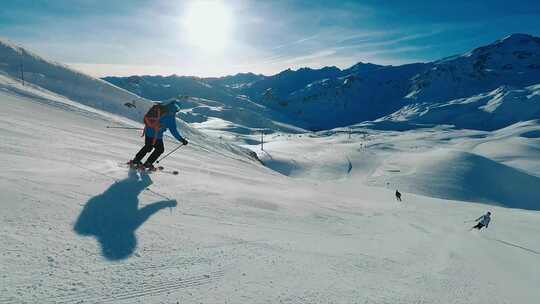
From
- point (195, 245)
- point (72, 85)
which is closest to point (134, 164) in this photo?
point (195, 245)

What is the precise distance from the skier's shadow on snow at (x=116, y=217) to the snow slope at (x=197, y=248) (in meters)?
0.02

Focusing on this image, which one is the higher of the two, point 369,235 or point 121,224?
point 121,224

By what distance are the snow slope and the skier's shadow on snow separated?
18 mm

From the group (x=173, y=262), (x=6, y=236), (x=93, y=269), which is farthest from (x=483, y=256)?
(x=6, y=236)

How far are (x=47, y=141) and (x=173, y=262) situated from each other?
7.51 metres

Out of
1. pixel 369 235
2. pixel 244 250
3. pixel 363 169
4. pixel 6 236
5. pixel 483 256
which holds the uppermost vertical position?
pixel 6 236

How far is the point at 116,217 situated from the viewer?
18.6 feet

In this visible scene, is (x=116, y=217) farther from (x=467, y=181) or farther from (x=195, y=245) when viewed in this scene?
(x=467, y=181)

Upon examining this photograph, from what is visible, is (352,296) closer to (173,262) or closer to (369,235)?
(173,262)

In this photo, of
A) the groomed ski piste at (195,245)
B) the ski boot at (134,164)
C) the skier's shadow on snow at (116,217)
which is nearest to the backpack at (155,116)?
the ski boot at (134,164)

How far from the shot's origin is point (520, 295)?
6262 millimetres

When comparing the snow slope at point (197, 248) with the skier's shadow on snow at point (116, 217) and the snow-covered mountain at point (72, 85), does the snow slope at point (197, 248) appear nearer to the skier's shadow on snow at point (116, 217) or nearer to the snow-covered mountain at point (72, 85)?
→ the skier's shadow on snow at point (116, 217)

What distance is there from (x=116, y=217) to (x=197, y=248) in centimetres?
141

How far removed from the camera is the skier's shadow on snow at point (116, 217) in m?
4.68
